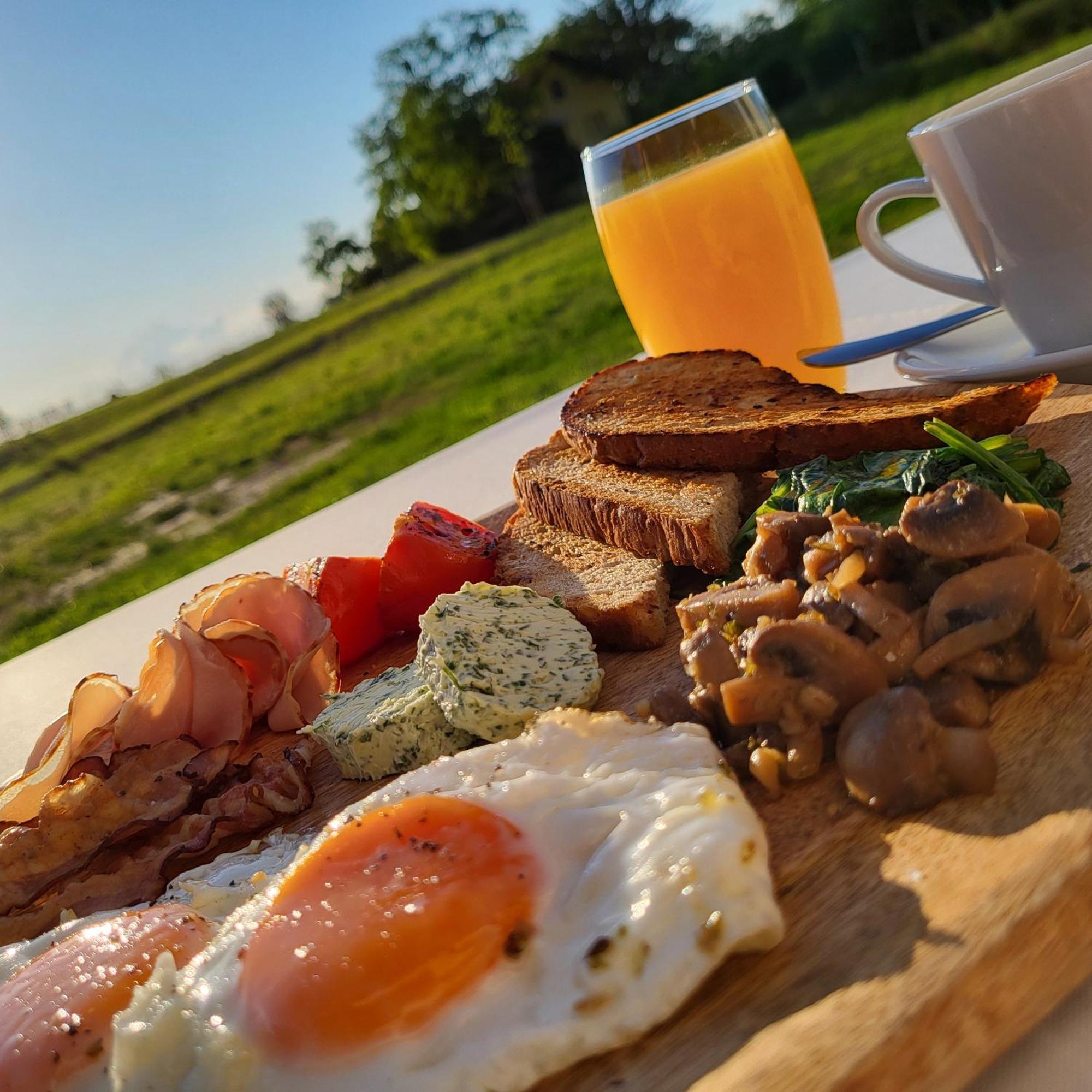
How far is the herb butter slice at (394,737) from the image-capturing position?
5.59 feet

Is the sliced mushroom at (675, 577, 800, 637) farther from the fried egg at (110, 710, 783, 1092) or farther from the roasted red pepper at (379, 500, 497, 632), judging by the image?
the roasted red pepper at (379, 500, 497, 632)

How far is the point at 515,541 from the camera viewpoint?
2418 mm

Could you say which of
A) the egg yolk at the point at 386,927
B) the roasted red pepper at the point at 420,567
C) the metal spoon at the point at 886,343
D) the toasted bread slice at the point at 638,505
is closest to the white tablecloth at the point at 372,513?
the metal spoon at the point at 886,343

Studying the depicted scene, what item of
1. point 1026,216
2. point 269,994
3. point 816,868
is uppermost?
point 1026,216

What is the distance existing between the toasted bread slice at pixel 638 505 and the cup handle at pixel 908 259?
0.81 metres

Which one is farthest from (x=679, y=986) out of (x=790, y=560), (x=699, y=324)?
(x=699, y=324)

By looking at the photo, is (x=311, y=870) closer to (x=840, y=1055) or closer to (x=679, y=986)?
(x=679, y=986)

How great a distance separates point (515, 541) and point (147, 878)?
110cm

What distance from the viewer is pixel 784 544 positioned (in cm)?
155

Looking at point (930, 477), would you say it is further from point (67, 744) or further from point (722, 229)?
point (67, 744)

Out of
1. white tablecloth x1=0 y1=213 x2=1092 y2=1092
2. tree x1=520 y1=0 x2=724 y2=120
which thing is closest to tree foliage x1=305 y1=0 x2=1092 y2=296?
tree x1=520 y1=0 x2=724 y2=120

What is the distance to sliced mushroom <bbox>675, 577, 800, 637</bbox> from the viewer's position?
1428 millimetres

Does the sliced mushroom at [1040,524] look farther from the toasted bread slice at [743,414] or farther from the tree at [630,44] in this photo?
the tree at [630,44]

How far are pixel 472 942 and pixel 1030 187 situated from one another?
1820 mm
